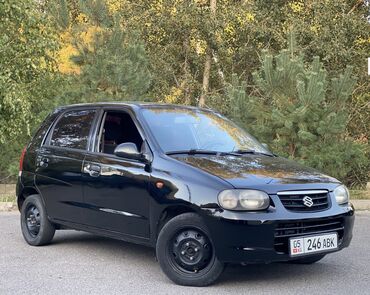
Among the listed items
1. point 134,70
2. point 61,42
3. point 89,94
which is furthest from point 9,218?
point 61,42

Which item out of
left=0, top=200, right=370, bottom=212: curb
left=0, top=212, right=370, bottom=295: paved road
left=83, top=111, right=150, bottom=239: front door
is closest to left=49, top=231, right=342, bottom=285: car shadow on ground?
left=0, top=212, right=370, bottom=295: paved road

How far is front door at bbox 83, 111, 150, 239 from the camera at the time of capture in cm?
570

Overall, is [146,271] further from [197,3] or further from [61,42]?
[197,3]

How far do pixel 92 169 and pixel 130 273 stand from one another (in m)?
1.19

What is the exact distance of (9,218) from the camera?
962 cm

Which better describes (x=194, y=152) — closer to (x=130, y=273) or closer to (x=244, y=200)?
(x=244, y=200)

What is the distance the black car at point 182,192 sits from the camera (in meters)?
5.02

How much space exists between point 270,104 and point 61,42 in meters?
5.27

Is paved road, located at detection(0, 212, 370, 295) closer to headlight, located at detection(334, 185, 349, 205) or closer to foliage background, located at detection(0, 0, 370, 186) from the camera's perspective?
headlight, located at detection(334, 185, 349, 205)

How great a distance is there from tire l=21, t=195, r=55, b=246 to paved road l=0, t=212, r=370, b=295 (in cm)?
12

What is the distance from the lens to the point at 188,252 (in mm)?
5266

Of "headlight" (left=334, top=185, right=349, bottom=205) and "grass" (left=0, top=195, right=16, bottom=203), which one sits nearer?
"headlight" (left=334, top=185, right=349, bottom=205)

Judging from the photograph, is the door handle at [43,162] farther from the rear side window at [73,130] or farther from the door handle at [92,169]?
the door handle at [92,169]

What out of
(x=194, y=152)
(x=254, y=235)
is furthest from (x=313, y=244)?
(x=194, y=152)
